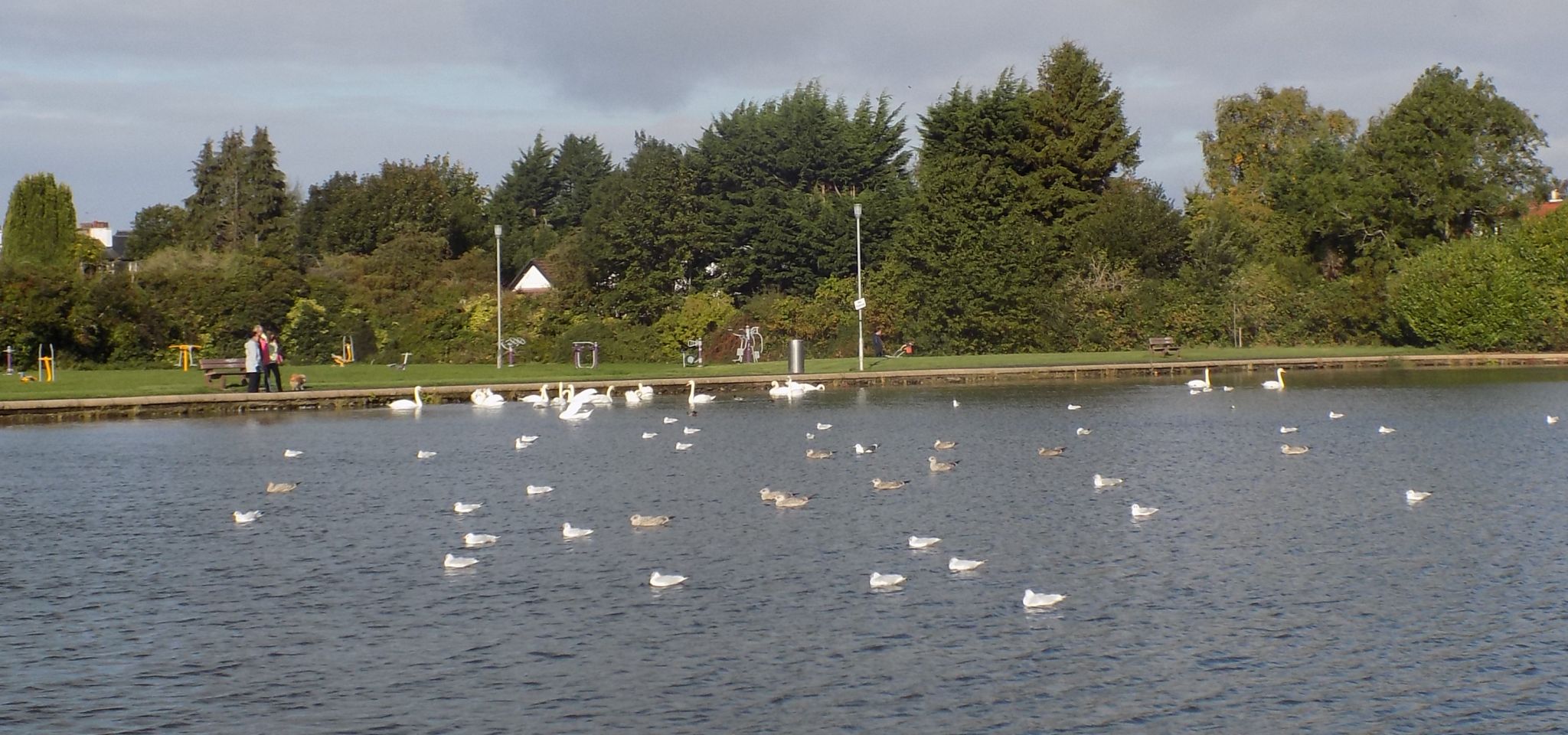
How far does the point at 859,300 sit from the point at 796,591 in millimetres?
37901

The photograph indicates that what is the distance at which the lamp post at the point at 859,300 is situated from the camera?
53469 millimetres

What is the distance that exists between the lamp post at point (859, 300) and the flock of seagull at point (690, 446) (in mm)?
5808

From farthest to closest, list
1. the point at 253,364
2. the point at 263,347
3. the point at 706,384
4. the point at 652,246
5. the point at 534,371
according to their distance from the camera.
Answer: the point at 652,246, the point at 534,371, the point at 706,384, the point at 263,347, the point at 253,364

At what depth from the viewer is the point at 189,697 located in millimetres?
12875

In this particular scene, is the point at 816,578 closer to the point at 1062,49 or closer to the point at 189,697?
the point at 189,697

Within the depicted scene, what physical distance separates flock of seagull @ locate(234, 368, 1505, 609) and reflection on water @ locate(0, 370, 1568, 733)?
23 cm

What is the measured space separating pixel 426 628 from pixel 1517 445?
22046 millimetres

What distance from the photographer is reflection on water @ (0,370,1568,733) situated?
487 inches

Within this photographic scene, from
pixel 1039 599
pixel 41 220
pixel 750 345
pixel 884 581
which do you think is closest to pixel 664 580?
pixel 884 581

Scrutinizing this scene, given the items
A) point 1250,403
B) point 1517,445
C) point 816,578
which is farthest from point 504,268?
point 816,578

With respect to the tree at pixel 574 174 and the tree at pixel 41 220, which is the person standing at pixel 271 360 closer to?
the tree at pixel 41 220

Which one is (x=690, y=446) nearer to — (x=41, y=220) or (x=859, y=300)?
(x=859, y=300)

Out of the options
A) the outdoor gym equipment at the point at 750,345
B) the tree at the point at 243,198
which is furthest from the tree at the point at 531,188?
the outdoor gym equipment at the point at 750,345

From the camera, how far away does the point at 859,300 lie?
53.9 m
